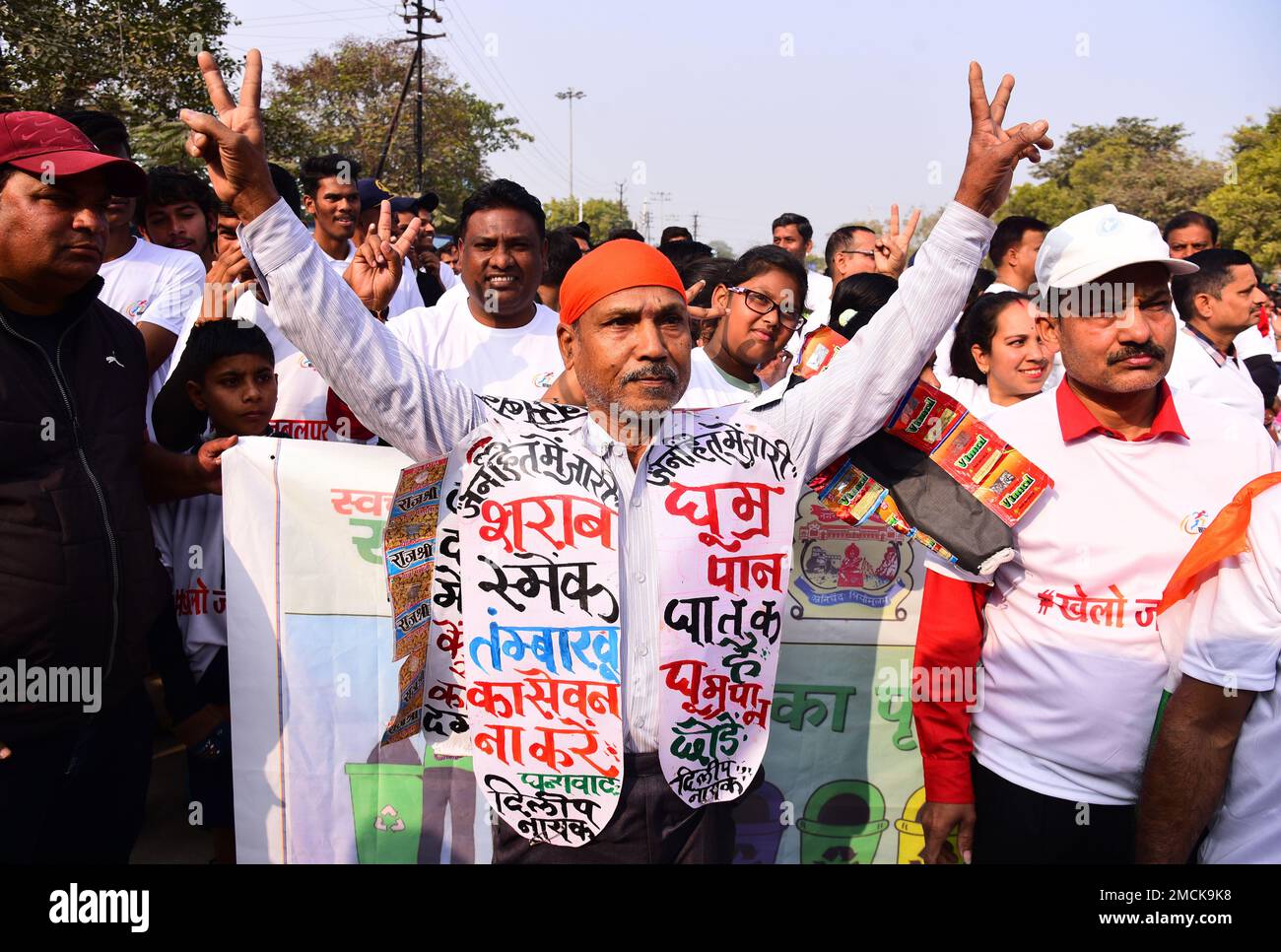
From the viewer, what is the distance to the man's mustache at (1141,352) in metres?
2.31

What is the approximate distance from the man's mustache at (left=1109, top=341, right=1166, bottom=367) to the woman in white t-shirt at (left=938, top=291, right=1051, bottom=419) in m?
1.49

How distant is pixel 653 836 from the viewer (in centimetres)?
216

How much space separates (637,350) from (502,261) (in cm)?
173

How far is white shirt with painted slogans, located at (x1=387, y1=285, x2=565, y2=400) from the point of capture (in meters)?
3.51

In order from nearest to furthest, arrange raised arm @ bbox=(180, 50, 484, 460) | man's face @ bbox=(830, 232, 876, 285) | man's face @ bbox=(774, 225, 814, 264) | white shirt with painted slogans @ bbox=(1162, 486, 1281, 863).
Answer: white shirt with painted slogans @ bbox=(1162, 486, 1281, 863), raised arm @ bbox=(180, 50, 484, 460), man's face @ bbox=(830, 232, 876, 285), man's face @ bbox=(774, 225, 814, 264)

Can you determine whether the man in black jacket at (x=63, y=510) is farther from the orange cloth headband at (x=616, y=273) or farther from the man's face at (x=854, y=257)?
the man's face at (x=854, y=257)

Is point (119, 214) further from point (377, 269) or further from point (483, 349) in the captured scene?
point (483, 349)

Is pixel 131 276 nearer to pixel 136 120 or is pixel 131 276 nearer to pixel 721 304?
pixel 721 304

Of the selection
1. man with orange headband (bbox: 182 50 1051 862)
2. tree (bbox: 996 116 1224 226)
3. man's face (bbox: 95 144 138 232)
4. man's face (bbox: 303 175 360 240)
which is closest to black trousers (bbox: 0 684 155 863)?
man with orange headband (bbox: 182 50 1051 862)

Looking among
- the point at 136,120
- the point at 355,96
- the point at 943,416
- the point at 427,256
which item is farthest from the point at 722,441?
the point at 355,96

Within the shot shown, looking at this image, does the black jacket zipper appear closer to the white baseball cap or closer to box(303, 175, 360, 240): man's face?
the white baseball cap

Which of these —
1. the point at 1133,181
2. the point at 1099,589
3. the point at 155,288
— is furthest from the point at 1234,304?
the point at 1133,181

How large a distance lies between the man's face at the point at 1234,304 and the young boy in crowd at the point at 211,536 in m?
4.33

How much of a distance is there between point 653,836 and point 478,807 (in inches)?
39.0
